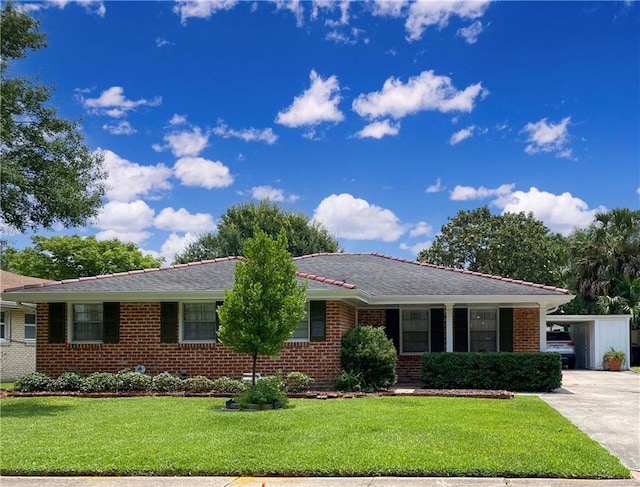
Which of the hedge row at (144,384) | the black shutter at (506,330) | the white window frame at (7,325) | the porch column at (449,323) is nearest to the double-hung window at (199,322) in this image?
the hedge row at (144,384)

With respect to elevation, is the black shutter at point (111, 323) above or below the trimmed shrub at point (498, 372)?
above

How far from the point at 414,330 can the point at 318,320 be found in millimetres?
4095

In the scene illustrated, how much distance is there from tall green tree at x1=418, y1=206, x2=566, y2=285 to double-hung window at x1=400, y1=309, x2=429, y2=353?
17.2 meters

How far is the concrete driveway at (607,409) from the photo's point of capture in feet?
32.0

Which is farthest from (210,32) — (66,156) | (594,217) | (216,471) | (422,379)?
(594,217)

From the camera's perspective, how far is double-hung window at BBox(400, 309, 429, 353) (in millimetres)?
19984

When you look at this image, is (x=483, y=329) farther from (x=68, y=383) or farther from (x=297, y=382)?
(x=68, y=383)

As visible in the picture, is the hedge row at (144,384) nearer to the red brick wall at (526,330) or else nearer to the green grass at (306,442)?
the green grass at (306,442)

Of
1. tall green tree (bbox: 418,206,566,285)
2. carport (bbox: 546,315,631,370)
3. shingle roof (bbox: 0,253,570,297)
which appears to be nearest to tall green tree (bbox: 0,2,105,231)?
shingle roof (bbox: 0,253,570,297)

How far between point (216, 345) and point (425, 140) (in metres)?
9.28

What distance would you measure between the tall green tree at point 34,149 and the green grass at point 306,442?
12.8ft

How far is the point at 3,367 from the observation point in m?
22.6

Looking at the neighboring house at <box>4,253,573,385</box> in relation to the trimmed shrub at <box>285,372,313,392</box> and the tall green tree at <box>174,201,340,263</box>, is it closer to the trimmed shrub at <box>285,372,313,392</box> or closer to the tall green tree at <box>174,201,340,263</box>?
the trimmed shrub at <box>285,372,313,392</box>

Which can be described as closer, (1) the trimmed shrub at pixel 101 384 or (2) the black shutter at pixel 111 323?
(1) the trimmed shrub at pixel 101 384
